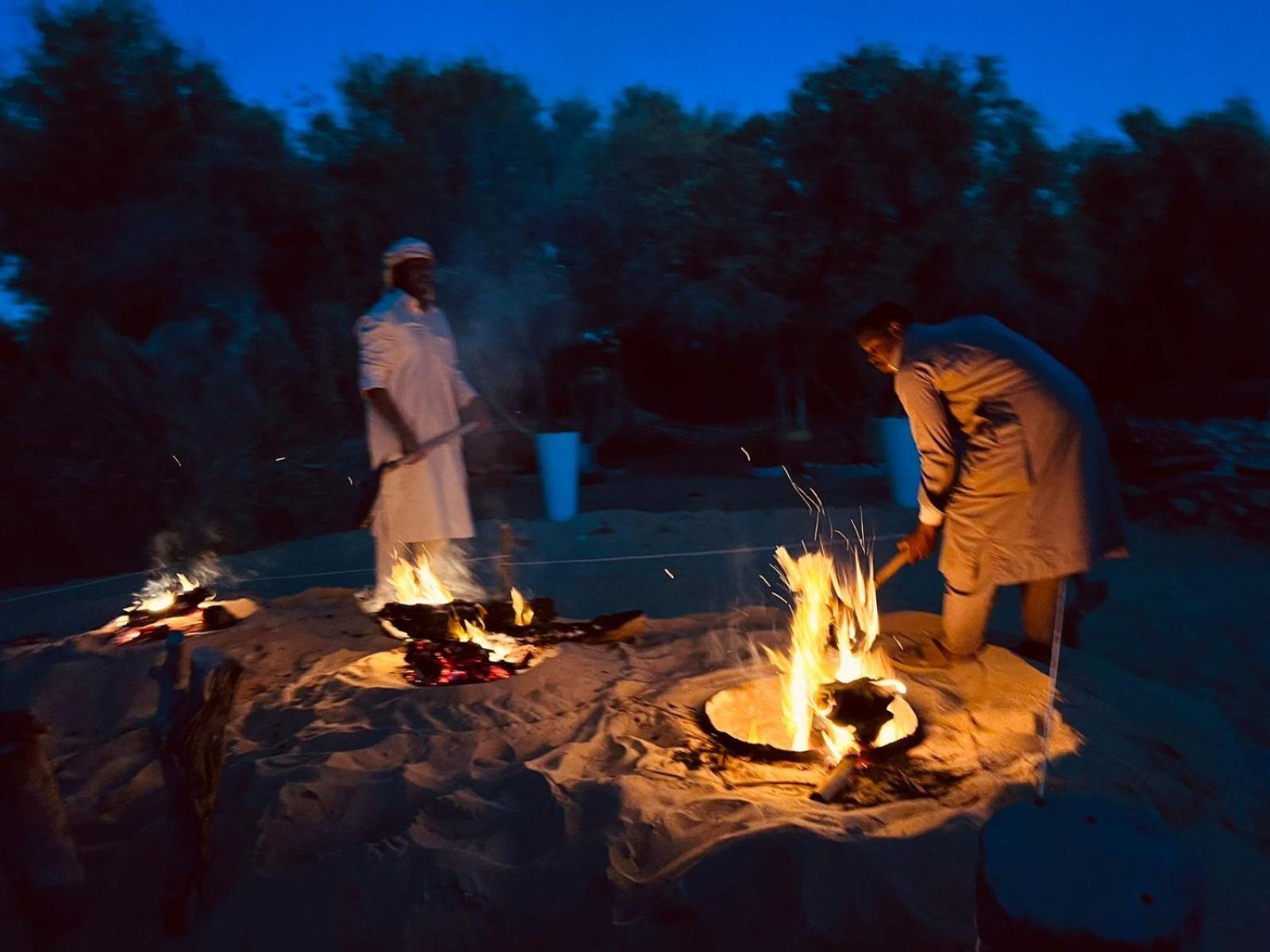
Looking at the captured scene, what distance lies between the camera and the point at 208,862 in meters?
2.73

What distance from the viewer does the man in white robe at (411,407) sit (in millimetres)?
5434

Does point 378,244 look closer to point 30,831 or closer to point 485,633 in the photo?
point 485,633

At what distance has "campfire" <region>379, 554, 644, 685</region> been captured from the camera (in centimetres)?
471

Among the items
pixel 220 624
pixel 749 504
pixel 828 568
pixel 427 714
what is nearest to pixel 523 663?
pixel 427 714

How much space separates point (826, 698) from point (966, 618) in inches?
49.8

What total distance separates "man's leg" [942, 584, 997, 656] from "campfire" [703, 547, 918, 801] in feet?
1.29

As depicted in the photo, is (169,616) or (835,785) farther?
(169,616)

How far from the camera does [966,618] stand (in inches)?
175

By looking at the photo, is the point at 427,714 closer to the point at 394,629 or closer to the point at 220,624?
the point at 394,629

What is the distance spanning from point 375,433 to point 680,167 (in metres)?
6.76

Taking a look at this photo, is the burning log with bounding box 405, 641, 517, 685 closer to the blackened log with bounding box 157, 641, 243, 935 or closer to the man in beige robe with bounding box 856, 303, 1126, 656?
the blackened log with bounding box 157, 641, 243, 935

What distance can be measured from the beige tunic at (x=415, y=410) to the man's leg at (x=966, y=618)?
3.00 m

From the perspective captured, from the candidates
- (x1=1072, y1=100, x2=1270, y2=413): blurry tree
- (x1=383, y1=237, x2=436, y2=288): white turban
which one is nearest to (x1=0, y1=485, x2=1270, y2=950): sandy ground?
(x1=383, y1=237, x2=436, y2=288): white turban

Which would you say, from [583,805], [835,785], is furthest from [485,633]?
[835,785]
